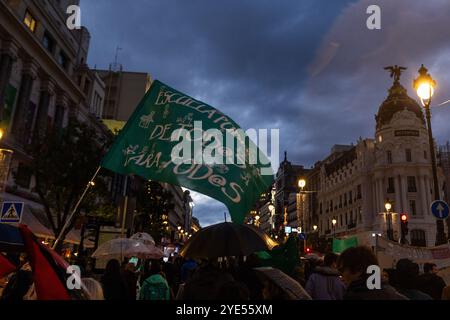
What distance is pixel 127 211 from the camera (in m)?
12.1

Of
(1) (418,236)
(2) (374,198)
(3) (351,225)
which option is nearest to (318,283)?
(1) (418,236)

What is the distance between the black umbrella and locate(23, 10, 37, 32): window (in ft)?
89.4

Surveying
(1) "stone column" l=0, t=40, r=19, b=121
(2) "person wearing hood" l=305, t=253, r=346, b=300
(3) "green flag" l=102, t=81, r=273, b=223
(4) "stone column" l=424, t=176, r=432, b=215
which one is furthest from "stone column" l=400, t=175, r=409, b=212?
(3) "green flag" l=102, t=81, r=273, b=223

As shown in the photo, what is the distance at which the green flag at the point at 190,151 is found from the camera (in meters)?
5.16

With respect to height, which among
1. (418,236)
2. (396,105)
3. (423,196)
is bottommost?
(418,236)

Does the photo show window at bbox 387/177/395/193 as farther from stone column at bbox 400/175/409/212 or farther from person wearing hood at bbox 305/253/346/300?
person wearing hood at bbox 305/253/346/300

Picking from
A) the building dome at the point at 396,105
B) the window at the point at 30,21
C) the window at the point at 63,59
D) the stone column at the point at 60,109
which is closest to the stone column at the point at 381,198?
the building dome at the point at 396,105

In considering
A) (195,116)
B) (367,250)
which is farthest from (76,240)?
(367,250)

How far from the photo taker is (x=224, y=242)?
5.73 m

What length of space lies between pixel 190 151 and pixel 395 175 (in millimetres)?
64934

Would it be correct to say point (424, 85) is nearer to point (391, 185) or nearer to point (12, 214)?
point (12, 214)

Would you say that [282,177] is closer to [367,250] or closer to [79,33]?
[79,33]

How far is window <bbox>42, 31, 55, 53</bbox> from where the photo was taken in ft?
100

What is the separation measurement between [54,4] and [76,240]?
2067 cm
